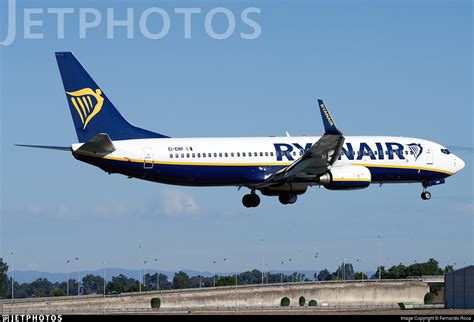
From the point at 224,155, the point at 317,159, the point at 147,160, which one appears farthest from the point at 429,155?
the point at 147,160

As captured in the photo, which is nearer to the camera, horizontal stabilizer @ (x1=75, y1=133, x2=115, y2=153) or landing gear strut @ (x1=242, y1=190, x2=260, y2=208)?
horizontal stabilizer @ (x1=75, y1=133, x2=115, y2=153)

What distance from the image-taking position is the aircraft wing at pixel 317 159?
97.9 meters

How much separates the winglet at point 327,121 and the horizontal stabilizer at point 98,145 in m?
17.0

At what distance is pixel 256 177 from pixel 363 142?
415 inches

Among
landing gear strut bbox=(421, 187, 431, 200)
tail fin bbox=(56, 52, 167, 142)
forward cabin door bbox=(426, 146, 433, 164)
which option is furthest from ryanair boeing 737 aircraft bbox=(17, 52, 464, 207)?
landing gear strut bbox=(421, 187, 431, 200)

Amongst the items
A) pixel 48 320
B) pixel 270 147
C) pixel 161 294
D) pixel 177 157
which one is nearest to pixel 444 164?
pixel 270 147

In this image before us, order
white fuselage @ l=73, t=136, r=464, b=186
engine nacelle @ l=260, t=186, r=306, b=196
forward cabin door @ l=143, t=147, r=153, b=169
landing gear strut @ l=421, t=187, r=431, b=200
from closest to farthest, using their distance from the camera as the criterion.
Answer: forward cabin door @ l=143, t=147, r=153, b=169 < white fuselage @ l=73, t=136, r=464, b=186 < engine nacelle @ l=260, t=186, r=306, b=196 < landing gear strut @ l=421, t=187, r=431, b=200

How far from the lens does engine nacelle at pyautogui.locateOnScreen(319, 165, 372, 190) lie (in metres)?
102

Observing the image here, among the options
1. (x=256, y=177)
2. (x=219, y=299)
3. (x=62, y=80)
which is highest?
(x=62, y=80)

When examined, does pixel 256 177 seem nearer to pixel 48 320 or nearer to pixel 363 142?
pixel 363 142

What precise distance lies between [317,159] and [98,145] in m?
17.9

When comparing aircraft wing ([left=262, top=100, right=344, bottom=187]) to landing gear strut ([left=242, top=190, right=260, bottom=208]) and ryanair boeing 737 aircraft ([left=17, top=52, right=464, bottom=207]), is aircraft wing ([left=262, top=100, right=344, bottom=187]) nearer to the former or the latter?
ryanair boeing 737 aircraft ([left=17, top=52, right=464, bottom=207])

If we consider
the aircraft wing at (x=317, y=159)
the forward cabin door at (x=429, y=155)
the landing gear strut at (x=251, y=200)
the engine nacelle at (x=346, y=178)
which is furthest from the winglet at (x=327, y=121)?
the forward cabin door at (x=429, y=155)

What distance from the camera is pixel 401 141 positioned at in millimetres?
108688
